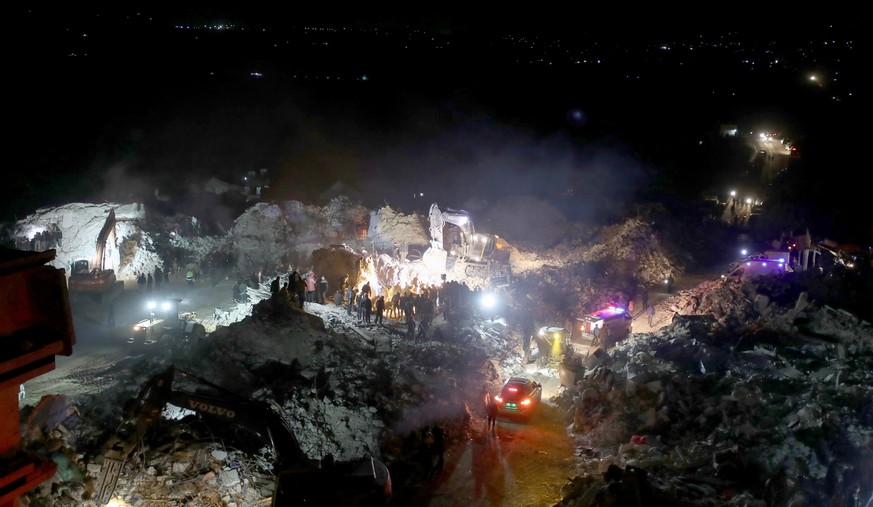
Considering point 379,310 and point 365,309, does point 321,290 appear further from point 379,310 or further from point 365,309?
point 379,310

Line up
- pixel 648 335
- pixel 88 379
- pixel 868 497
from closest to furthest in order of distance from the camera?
pixel 868 497
pixel 88 379
pixel 648 335

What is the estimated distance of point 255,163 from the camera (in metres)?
46.8

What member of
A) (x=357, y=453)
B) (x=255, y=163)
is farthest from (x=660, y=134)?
(x=357, y=453)

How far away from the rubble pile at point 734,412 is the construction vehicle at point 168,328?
10.6 metres

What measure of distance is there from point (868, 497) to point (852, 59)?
150ft

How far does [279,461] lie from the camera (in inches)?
383

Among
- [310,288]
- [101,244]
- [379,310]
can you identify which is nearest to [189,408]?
[379,310]

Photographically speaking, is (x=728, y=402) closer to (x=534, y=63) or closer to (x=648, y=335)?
(x=648, y=335)

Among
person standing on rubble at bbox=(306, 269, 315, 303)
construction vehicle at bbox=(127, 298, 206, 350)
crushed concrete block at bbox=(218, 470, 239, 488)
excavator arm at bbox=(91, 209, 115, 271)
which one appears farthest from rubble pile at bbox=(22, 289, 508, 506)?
excavator arm at bbox=(91, 209, 115, 271)

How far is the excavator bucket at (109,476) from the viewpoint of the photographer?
30.2 feet

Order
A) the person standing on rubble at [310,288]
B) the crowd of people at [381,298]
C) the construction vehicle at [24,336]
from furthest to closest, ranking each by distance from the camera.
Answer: the person standing on rubble at [310,288] < the crowd of people at [381,298] < the construction vehicle at [24,336]

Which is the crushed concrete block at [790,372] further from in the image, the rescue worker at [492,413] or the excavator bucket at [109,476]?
the excavator bucket at [109,476]

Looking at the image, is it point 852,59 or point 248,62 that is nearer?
point 852,59

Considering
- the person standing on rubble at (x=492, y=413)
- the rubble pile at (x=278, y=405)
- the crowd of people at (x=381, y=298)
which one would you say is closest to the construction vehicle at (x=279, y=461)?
the rubble pile at (x=278, y=405)
